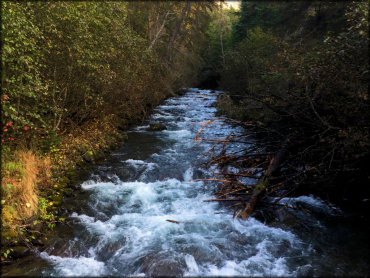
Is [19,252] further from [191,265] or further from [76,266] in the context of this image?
[191,265]

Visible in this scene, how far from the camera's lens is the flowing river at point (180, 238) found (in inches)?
202

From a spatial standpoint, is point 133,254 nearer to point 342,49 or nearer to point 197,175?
point 197,175

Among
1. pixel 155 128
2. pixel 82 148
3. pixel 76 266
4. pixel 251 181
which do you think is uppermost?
pixel 82 148

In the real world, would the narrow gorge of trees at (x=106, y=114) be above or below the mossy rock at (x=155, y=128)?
above

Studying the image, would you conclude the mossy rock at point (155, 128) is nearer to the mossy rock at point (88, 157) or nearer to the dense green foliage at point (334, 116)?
the mossy rock at point (88, 157)

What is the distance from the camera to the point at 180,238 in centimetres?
613

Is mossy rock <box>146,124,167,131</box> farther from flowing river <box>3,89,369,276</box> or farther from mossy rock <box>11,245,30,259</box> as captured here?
mossy rock <box>11,245,30,259</box>

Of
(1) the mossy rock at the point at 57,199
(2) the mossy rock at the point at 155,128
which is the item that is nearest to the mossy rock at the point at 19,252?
(1) the mossy rock at the point at 57,199

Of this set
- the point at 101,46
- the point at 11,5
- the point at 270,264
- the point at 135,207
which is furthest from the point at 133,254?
the point at 101,46

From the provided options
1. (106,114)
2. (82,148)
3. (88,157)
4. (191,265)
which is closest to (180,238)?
(191,265)

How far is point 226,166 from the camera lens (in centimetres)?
925

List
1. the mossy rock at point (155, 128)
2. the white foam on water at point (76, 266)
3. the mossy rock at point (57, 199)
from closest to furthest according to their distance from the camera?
the white foam on water at point (76, 266) < the mossy rock at point (57, 199) < the mossy rock at point (155, 128)

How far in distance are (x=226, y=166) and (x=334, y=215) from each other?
3.66 m

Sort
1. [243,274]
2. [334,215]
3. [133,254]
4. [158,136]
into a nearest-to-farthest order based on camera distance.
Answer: [243,274]
[133,254]
[334,215]
[158,136]
